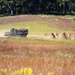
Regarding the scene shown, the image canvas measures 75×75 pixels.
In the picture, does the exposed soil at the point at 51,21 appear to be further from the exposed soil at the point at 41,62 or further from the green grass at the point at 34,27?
the exposed soil at the point at 41,62

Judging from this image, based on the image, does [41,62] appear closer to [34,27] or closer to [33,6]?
[34,27]

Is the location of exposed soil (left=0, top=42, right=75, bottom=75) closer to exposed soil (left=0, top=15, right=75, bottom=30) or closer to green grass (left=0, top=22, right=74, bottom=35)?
green grass (left=0, top=22, right=74, bottom=35)

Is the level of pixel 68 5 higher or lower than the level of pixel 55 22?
lower

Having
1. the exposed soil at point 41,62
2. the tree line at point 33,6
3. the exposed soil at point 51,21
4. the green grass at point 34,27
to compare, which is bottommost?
the tree line at point 33,6

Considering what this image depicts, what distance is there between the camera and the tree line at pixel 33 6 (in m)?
133

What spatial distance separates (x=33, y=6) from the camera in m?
150

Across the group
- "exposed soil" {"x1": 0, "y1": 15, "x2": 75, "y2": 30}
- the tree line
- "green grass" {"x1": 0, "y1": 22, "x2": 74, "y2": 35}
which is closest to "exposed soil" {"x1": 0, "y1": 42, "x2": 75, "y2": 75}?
"green grass" {"x1": 0, "y1": 22, "x2": 74, "y2": 35}

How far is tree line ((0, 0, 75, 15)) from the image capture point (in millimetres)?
132575

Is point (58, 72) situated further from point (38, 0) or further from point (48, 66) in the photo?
point (38, 0)

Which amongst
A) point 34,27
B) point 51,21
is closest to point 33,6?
point 51,21

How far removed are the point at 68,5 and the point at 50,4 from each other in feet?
48.6

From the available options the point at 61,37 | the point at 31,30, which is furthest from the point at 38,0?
the point at 61,37

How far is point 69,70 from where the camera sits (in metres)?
9.45

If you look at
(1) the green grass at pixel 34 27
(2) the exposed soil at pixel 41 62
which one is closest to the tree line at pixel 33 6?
(1) the green grass at pixel 34 27
